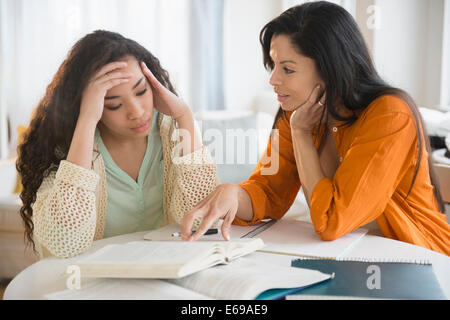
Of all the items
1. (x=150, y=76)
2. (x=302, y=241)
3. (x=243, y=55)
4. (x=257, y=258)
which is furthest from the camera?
(x=243, y=55)

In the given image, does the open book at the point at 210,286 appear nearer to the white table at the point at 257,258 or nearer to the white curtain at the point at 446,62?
the white table at the point at 257,258

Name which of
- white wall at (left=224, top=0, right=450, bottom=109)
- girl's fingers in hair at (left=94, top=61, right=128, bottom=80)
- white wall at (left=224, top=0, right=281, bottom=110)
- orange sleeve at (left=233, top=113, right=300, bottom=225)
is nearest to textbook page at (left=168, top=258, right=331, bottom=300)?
orange sleeve at (left=233, top=113, right=300, bottom=225)

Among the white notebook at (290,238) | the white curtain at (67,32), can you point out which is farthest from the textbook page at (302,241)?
the white curtain at (67,32)

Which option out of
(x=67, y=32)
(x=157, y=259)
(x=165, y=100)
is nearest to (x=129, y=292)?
(x=157, y=259)

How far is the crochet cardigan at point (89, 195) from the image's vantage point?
1046 mm

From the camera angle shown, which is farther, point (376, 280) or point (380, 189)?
point (380, 189)

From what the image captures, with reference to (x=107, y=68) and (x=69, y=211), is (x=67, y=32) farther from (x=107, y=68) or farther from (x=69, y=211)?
(x=69, y=211)

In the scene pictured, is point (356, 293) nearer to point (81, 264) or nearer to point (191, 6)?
point (81, 264)

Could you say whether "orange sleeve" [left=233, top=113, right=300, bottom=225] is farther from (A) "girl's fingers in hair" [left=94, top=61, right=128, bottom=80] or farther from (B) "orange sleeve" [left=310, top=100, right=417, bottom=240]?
(A) "girl's fingers in hair" [left=94, top=61, right=128, bottom=80]

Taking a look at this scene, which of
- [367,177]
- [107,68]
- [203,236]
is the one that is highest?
[107,68]

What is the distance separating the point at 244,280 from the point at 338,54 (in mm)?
674

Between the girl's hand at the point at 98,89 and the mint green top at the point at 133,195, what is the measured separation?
15 cm

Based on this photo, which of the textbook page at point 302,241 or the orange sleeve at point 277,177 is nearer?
the textbook page at point 302,241

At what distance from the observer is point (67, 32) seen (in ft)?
12.9
